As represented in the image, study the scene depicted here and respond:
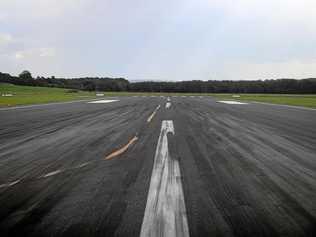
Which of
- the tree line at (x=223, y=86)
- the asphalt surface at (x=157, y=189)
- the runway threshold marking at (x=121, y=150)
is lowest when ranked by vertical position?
the tree line at (x=223, y=86)

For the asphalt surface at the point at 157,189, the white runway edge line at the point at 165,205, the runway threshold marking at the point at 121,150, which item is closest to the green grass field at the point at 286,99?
the runway threshold marking at the point at 121,150

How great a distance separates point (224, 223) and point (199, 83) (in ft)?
312

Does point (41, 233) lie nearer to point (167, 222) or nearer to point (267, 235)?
point (167, 222)

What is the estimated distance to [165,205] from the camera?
3.05 meters

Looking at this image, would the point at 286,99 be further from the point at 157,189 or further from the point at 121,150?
the point at 157,189

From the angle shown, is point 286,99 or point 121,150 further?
point 286,99

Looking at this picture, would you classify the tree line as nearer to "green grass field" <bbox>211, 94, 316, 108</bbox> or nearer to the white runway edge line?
"green grass field" <bbox>211, 94, 316, 108</bbox>

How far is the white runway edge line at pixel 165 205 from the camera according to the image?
8.27ft

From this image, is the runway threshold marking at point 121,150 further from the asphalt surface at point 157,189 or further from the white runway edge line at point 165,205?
the white runway edge line at point 165,205

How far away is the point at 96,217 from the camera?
2.80 meters

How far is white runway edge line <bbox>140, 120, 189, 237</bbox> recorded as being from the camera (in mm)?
2521

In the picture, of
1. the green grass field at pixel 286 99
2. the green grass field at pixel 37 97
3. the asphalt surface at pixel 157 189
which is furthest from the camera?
the green grass field at pixel 286 99

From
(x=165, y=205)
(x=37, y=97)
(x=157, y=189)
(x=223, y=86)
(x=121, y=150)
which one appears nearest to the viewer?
(x=165, y=205)

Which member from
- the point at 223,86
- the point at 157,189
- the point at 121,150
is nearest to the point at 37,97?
the point at 121,150
